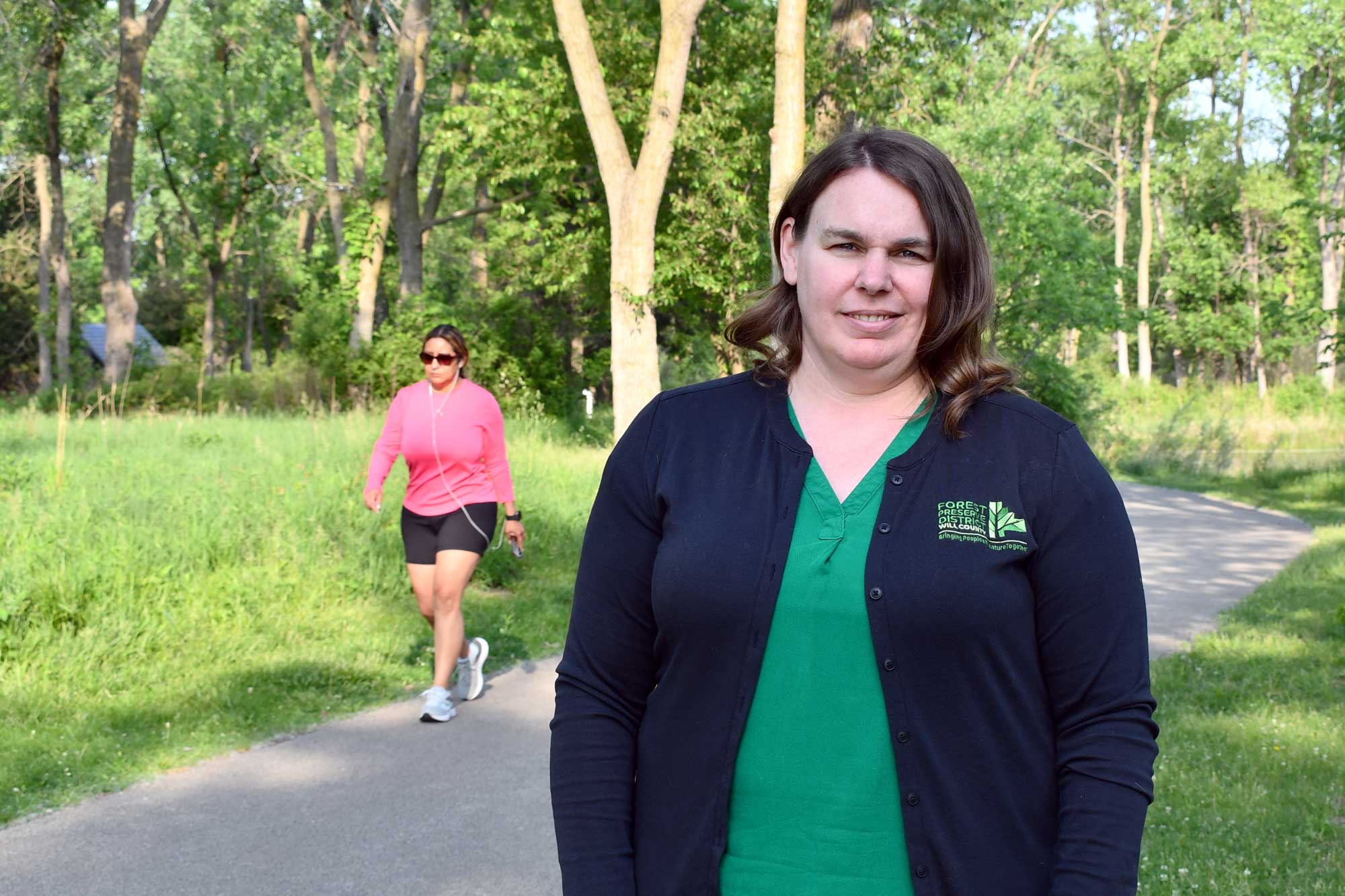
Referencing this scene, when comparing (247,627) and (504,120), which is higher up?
(504,120)

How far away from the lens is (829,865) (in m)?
1.95

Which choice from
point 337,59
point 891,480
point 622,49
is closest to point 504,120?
point 622,49

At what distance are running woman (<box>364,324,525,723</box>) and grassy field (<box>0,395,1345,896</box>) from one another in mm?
751

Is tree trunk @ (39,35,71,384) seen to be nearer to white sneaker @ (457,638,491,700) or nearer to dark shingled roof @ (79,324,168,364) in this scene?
dark shingled roof @ (79,324,168,364)

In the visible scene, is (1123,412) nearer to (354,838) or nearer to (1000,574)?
(354,838)

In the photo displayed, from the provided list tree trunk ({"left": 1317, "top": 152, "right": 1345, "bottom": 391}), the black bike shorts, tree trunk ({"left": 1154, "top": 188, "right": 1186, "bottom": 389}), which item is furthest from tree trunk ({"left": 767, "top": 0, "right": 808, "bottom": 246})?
tree trunk ({"left": 1154, "top": 188, "right": 1186, "bottom": 389})

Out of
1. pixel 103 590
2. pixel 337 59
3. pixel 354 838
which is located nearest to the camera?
pixel 354 838

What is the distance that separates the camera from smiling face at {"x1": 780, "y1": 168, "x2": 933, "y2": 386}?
2.10 m

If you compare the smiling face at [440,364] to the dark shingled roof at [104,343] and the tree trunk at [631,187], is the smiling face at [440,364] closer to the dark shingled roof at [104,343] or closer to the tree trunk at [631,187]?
the tree trunk at [631,187]

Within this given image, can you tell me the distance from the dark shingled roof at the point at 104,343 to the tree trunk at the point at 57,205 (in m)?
1.19

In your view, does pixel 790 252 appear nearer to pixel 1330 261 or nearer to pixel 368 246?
pixel 368 246

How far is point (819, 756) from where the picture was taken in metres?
1.97

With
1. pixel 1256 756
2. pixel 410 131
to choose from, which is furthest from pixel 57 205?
pixel 1256 756

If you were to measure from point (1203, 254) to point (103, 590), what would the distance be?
50.8 meters
